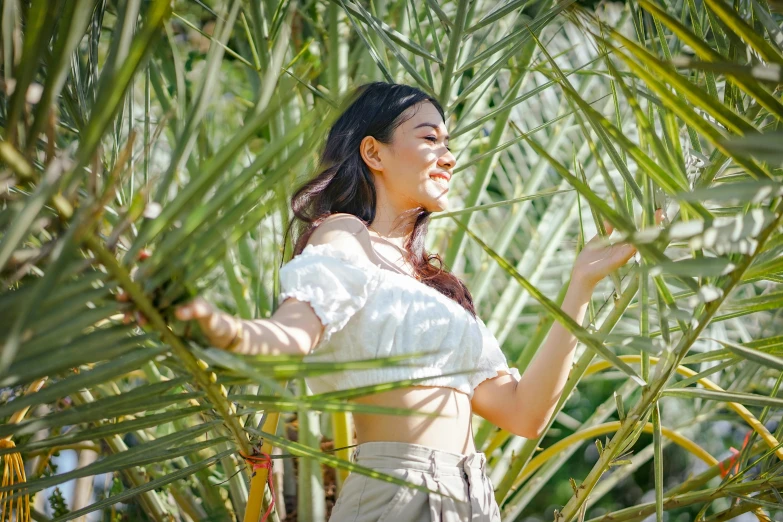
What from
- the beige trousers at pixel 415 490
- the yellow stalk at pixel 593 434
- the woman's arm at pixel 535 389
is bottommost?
the beige trousers at pixel 415 490

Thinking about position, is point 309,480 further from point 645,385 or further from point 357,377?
point 645,385

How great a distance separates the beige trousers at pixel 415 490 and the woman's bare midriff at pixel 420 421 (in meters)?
0.01

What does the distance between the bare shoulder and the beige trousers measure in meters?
0.24

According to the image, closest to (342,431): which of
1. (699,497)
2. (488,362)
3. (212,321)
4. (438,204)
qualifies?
(488,362)

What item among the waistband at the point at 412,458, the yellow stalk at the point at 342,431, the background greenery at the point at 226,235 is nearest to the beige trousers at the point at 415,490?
the waistband at the point at 412,458

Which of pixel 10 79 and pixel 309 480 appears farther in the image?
pixel 309 480

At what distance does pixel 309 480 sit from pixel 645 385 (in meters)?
0.72

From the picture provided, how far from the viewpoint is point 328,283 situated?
938 millimetres

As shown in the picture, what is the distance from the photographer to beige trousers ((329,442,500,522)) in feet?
3.22

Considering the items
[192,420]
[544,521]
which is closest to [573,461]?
[544,521]

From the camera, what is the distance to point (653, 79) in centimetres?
63

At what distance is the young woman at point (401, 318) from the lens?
3.12 ft

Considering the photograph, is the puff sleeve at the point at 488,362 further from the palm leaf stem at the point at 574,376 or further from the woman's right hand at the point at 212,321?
the woman's right hand at the point at 212,321

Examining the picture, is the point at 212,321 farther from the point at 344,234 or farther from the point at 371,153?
the point at 371,153
